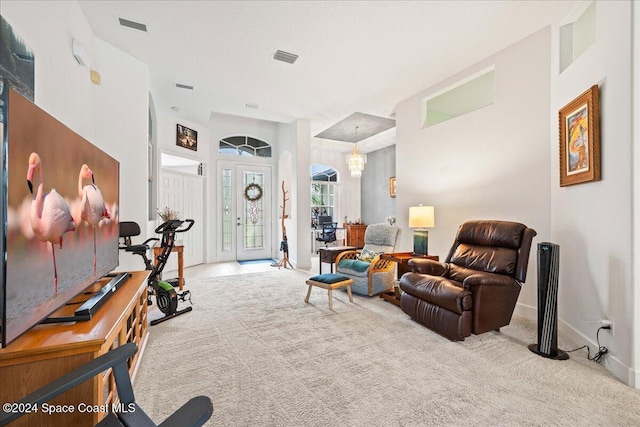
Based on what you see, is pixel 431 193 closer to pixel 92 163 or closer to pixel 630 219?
pixel 630 219

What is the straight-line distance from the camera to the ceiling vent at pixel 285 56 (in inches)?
134

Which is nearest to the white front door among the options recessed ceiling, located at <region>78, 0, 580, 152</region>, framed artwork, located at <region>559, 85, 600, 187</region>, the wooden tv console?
recessed ceiling, located at <region>78, 0, 580, 152</region>

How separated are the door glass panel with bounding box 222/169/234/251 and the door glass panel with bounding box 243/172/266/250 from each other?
34 cm

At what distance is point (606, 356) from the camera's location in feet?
6.87

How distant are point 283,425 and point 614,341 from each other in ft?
7.73

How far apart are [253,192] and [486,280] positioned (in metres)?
5.41

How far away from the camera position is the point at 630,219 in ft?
6.23

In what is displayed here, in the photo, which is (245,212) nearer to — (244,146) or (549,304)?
(244,146)

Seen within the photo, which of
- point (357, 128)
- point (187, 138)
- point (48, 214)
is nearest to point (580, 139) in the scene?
point (48, 214)

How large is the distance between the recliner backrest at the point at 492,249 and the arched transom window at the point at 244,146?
16.5ft

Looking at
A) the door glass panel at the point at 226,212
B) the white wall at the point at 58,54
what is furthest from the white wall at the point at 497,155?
the white wall at the point at 58,54

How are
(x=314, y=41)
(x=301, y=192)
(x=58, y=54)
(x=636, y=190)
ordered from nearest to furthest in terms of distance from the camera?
1. (x=636, y=190)
2. (x=58, y=54)
3. (x=314, y=41)
4. (x=301, y=192)

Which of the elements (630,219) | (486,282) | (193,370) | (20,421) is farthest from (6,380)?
(630,219)

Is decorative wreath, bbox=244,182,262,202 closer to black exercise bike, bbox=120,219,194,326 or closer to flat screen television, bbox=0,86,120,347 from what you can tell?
black exercise bike, bbox=120,219,194,326
